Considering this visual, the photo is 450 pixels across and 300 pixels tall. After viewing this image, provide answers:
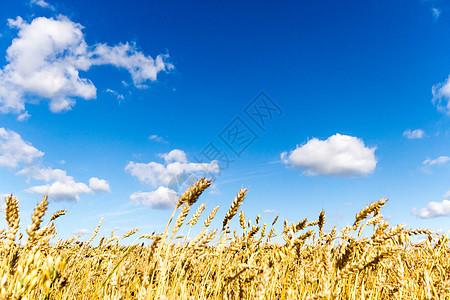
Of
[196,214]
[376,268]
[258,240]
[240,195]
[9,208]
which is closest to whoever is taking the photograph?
[9,208]

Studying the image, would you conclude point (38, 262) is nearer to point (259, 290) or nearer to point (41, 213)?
point (41, 213)

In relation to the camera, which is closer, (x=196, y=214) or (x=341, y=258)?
(x=341, y=258)

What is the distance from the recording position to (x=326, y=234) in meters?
3.91

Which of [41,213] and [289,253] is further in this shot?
[289,253]

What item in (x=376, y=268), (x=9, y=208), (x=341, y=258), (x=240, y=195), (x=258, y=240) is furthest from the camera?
(x=258, y=240)

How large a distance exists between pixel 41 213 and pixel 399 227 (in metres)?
2.52

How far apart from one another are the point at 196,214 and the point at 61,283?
3.82 ft

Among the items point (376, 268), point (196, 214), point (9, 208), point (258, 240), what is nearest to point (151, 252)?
point (196, 214)

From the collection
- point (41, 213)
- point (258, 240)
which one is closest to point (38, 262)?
point (41, 213)

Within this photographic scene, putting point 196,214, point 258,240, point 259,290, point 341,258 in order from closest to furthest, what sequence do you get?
point 259,290
point 341,258
point 196,214
point 258,240

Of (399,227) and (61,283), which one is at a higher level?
(399,227)

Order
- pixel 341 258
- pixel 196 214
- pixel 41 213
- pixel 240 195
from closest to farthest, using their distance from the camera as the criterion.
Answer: pixel 41 213 < pixel 341 258 < pixel 240 195 < pixel 196 214

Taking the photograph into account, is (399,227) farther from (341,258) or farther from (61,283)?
(61,283)

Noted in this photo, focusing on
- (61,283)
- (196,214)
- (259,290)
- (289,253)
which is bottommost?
(61,283)
